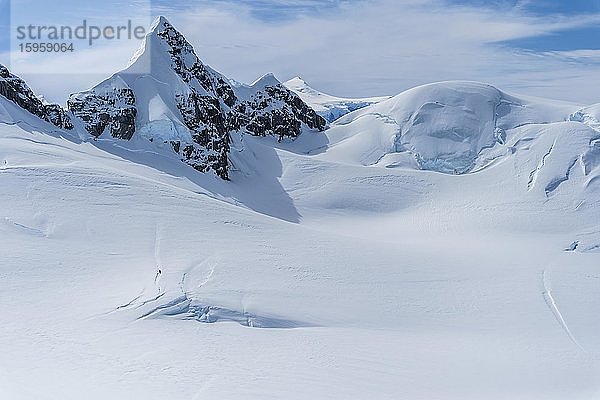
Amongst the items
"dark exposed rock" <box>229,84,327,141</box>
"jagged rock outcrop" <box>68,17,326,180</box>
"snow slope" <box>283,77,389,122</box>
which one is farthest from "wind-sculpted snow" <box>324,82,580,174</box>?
"snow slope" <box>283,77,389,122</box>

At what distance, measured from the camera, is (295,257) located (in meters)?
20.4

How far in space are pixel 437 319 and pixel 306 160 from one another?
27982mm

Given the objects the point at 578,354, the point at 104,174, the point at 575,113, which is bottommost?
the point at 578,354

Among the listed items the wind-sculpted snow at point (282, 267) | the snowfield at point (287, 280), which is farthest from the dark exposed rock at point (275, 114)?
the snowfield at point (287, 280)

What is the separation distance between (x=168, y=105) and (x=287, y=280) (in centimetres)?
2473

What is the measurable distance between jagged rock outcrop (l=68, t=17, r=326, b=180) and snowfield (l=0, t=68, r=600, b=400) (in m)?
0.66

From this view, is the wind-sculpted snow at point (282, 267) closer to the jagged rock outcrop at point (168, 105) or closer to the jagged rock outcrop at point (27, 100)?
the jagged rock outcrop at point (168, 105)

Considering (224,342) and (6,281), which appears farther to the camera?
(6,281)

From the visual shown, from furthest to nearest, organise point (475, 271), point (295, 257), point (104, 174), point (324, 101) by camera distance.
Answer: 1. point (324, 101)
2. point (104, 174)
3. point (475, 271)
4. point (295, 257)

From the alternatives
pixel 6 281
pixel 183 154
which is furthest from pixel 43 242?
pixel 183 154

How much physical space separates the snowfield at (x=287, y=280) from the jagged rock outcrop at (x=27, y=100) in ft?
2.88

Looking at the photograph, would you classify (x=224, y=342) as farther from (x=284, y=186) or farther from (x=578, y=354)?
(x=284, y=186)

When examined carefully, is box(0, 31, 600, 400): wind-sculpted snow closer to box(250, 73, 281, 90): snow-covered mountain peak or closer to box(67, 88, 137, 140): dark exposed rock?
box(67, 88, 137, 140): dark exposed rock

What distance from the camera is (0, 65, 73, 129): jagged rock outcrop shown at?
111ft
